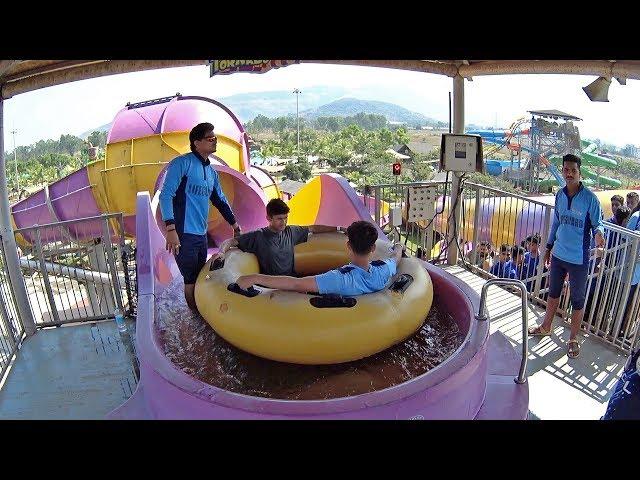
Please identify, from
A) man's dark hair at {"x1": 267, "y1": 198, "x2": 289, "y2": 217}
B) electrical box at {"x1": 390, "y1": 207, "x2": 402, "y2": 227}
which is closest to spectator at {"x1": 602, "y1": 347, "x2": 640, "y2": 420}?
man's dark hair at {"x1": 267, "y1": 198, "x2": 289, "y2": 217}

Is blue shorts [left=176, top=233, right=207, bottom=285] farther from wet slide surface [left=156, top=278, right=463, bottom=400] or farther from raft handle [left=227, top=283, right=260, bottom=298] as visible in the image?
raft handle [left=227, top=283, right=260, bottom=298]

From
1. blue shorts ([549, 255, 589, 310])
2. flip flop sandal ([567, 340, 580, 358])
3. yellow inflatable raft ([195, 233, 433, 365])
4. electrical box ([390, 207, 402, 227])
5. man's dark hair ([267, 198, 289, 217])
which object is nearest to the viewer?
yellow inflatable raft ([195, 233, 433, 365])

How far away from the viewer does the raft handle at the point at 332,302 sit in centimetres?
254

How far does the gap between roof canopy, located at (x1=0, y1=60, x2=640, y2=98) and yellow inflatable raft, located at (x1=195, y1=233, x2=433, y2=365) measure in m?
2.18

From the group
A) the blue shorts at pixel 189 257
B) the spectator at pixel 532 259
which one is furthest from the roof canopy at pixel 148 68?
the blue shorts at pixel 189 257

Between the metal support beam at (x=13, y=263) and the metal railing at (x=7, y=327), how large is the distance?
4 centimetres

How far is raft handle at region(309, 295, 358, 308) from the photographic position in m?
2.54

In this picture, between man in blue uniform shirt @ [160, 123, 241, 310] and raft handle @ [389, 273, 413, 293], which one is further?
man in blue uniform shirt @ [160, 123, 241, 310]

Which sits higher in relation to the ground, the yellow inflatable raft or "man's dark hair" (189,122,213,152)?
"man's dark hair" (189,122,213,152)

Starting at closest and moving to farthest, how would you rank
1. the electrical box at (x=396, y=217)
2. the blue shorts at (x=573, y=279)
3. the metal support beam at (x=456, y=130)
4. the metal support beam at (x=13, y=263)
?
the blue shorts at (x=573, y=279) → the metal support beam at (x=13, y=263) → the electrical box at (x=396, y=217) → the metal support beam at (x=456, y=130)

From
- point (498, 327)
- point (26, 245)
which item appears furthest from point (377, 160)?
point (498, 327)

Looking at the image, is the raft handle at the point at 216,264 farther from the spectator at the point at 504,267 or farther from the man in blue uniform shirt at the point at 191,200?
the spectator at the point at 504,267

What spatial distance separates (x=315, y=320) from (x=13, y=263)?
3213mm
